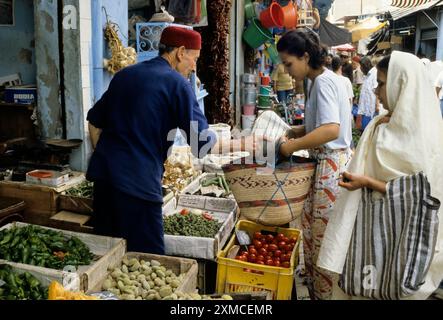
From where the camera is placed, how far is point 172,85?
3121 millimetres

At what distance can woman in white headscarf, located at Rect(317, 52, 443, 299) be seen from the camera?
260cm

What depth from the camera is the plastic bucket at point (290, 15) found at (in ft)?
30.7

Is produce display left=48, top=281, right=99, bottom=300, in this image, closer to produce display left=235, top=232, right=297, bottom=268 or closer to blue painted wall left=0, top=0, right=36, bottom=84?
produce display left=235, top=232, right=297, bottom=268

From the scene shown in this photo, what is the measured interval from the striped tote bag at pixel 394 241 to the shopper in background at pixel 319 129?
685 millimetres

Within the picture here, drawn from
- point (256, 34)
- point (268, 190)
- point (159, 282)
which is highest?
point (256, 34)

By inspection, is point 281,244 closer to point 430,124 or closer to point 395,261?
point 395,261

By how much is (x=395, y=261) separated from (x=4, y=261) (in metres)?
2.35

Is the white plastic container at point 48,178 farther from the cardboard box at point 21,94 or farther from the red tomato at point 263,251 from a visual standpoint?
the red tomato at point 263,251

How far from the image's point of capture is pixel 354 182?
279 cm

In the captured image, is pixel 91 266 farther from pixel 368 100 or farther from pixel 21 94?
pixel 368 100

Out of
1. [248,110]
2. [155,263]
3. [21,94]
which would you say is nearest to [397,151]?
[155,263]

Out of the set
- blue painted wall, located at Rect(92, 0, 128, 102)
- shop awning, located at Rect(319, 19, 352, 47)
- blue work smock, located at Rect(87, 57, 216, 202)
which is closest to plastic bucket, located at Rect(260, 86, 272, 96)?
shop awning, located at Rect(319, 19, 352, 47)

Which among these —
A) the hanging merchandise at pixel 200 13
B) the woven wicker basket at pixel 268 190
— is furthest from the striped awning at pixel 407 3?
the woven wicker basket at pixel 268 190

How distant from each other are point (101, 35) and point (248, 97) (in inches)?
255
